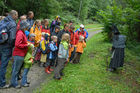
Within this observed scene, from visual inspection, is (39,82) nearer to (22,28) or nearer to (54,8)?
(22,28)

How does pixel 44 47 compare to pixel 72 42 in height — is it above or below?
below

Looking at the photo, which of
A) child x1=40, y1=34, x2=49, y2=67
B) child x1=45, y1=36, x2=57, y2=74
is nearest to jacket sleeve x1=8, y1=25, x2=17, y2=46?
child x1=45, y1=36, x2=57, y2=74

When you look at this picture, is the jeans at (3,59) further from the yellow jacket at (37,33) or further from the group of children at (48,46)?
the yellow jacket at (37,33)

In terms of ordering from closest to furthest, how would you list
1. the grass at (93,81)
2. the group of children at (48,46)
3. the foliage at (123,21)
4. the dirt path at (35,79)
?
A: 1. the dirt path at (35,79)
2. the group of children at (48,46)
3. the grass at (93,81)
4. the foliage at (123,21)

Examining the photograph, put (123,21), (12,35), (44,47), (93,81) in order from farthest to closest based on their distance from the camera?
1. (123,21)
2. (44,47)
3. (93,81)
4. (12,35)

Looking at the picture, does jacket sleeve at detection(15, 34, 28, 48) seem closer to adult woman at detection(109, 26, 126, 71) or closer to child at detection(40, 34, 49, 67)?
child at detection(40, 34, 49, 67)

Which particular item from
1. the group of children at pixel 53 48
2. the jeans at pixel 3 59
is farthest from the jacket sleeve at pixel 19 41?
the group of children at pixel 53 48

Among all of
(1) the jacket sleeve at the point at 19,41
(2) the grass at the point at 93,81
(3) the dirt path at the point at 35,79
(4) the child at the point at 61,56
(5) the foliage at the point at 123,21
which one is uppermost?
(5) the foliage at the point at 123,21

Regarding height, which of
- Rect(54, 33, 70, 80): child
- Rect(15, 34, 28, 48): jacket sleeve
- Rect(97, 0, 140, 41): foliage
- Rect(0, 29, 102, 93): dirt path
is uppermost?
Rect(97, 0, 140, 41): foliage

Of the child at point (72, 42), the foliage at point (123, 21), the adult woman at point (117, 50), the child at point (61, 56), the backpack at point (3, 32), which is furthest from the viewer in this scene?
the foliage at point (123, 21)

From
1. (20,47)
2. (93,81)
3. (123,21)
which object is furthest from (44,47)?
(123,21)

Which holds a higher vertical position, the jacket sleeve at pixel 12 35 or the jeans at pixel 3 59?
the jacket sleeve at pixel 12 35

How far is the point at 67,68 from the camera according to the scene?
6074 millimetres

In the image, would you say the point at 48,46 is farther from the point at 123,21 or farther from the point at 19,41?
the point at 123,21
